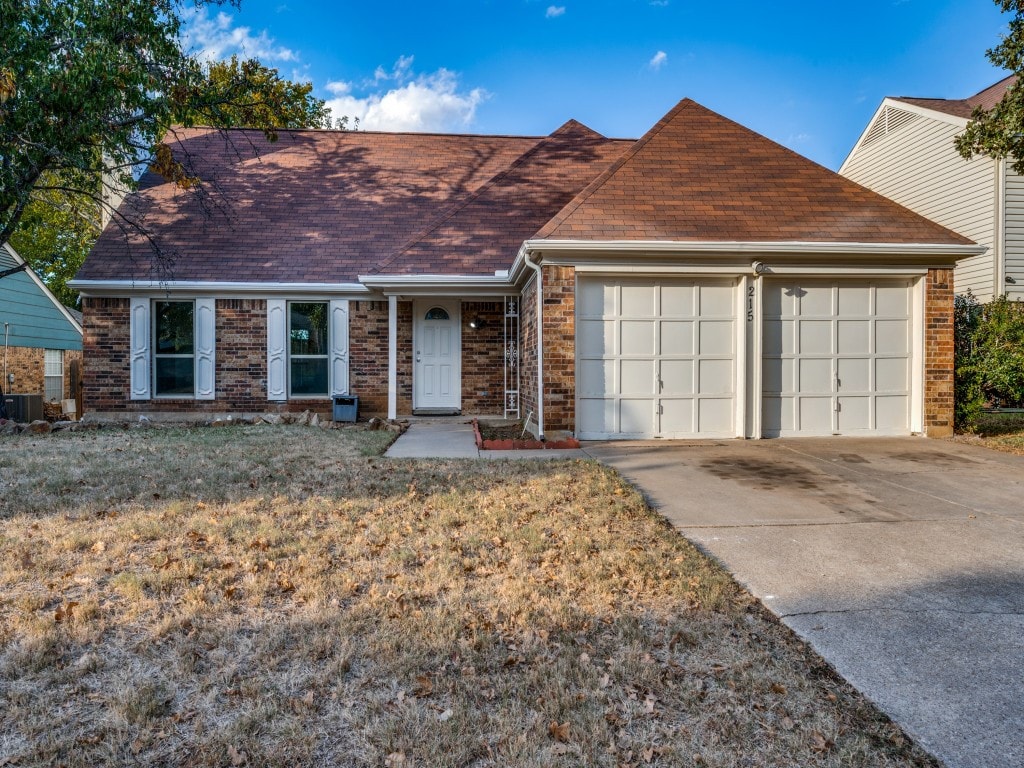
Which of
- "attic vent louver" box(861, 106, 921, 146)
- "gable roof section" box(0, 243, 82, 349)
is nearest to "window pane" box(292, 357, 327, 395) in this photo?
"gable roof section" box(0, 243, 82, 349)

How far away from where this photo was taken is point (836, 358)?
8.92 m

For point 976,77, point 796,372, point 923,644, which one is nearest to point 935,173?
point 976,77

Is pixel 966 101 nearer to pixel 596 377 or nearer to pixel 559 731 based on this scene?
pixel 596 377

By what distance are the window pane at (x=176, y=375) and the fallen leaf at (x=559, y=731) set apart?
11.2 m

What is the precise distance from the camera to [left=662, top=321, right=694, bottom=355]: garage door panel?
875 cm

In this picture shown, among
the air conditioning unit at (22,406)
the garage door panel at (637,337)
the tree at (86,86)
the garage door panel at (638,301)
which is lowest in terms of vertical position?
the air conditioning unit at (22,406)

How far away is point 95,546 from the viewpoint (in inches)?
157

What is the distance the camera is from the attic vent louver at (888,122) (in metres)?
15.5

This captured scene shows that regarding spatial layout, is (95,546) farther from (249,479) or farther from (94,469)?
(94,469)

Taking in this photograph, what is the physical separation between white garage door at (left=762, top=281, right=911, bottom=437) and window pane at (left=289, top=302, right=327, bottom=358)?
767cm

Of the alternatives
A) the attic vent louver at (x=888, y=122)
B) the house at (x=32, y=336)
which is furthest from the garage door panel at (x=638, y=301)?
the house at (x=32, y=336)

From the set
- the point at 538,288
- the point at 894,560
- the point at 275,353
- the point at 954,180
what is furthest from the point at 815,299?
the point at 275,353

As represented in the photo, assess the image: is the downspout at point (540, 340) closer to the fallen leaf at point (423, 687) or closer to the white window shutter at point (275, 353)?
the white window shutter at point (275, 353)

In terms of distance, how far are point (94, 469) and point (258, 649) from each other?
4.99 metres
